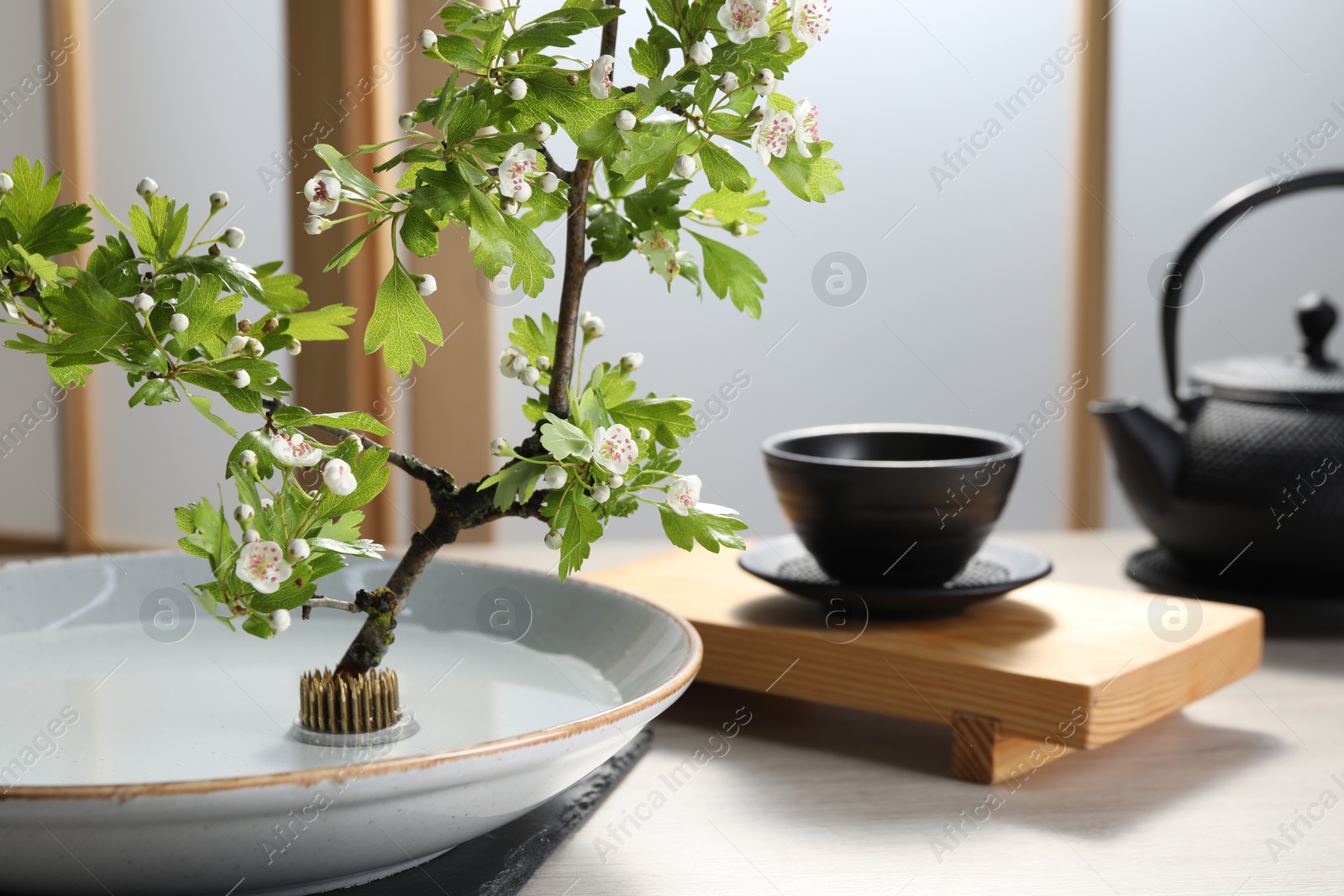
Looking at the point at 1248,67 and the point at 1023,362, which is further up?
the point at 1248,67

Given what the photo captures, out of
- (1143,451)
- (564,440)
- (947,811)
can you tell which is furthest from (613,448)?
(1143,451)

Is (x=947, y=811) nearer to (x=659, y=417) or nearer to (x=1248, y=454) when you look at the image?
(x=659, y=417)

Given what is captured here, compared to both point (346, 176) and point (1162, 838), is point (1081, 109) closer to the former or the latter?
point (1162, 838)

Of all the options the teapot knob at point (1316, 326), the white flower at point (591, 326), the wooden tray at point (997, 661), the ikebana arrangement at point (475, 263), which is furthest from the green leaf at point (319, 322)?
the teapot knob at point (1316, 326)

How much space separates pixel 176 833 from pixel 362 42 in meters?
1.27

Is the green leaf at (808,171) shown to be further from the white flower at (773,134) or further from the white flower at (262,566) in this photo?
the white flower at (262,566)

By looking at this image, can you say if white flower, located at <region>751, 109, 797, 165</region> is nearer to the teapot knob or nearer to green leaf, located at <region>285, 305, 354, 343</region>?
green leaf, located at <region>285, 305, 354, 343</region>

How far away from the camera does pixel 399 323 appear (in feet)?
1.80

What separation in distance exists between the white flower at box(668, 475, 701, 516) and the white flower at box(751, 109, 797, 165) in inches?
5.8

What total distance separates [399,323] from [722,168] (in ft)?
0.51

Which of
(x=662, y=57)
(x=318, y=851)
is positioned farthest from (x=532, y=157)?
(x=318, y=851)

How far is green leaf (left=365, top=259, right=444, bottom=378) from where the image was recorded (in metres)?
0.55

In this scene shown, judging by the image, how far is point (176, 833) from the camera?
0.49m

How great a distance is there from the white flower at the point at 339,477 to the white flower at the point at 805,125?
0.24m
